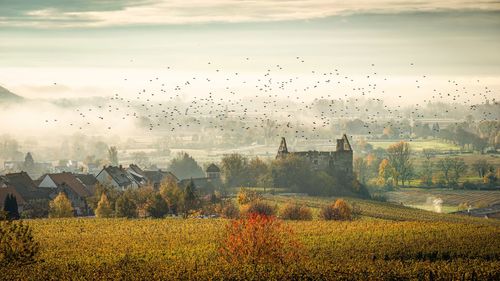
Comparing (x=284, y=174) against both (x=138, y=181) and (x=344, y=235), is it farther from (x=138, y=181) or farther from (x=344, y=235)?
(x=344, y=235)

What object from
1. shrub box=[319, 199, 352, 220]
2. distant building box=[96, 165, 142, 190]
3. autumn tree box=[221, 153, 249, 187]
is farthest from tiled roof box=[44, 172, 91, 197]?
shrub box=[319, 199, 352, 220]

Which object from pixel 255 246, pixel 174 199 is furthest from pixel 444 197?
pixel 255 246

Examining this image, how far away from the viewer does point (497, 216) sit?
129 metres

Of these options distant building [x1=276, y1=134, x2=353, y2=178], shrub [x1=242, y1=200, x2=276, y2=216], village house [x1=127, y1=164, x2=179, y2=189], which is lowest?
shrub [x1=242, y1=200, x2=276, y2=216]

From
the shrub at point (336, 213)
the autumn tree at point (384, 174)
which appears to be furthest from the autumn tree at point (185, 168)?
the shrub at point (336, 213)

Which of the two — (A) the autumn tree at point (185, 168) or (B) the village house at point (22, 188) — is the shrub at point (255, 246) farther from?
(A) the autumn tree at point (185, 168)

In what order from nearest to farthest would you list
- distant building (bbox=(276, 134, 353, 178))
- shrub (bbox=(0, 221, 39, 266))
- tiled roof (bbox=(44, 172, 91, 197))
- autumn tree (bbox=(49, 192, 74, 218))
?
1. shrub (bbox=(0, 221, 39, 266))
2. autumn tree (bbox=(49, 192, 74, 218))
3. tiled roof (bbox=(44, 172, 91, 197))
4. distant building (bbox=(276, 134, 353, 178))

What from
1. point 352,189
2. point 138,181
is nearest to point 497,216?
point 352,189

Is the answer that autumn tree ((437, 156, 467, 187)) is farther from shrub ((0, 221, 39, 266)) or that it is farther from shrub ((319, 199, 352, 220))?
shrub ((0, 221, 39, 266))

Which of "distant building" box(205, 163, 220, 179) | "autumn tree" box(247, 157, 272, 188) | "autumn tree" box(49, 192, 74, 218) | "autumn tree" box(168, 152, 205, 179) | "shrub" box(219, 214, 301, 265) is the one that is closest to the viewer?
"shrub" box(219, 214, 301, 265)

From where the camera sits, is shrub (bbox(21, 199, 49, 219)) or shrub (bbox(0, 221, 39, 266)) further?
shrub (bbox(21, 199, 49, 219))

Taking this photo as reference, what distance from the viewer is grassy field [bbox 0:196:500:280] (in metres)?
52.9

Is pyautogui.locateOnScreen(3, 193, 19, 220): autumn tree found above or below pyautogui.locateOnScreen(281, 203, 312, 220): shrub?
above

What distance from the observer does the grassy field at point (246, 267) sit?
52875 millimetres
